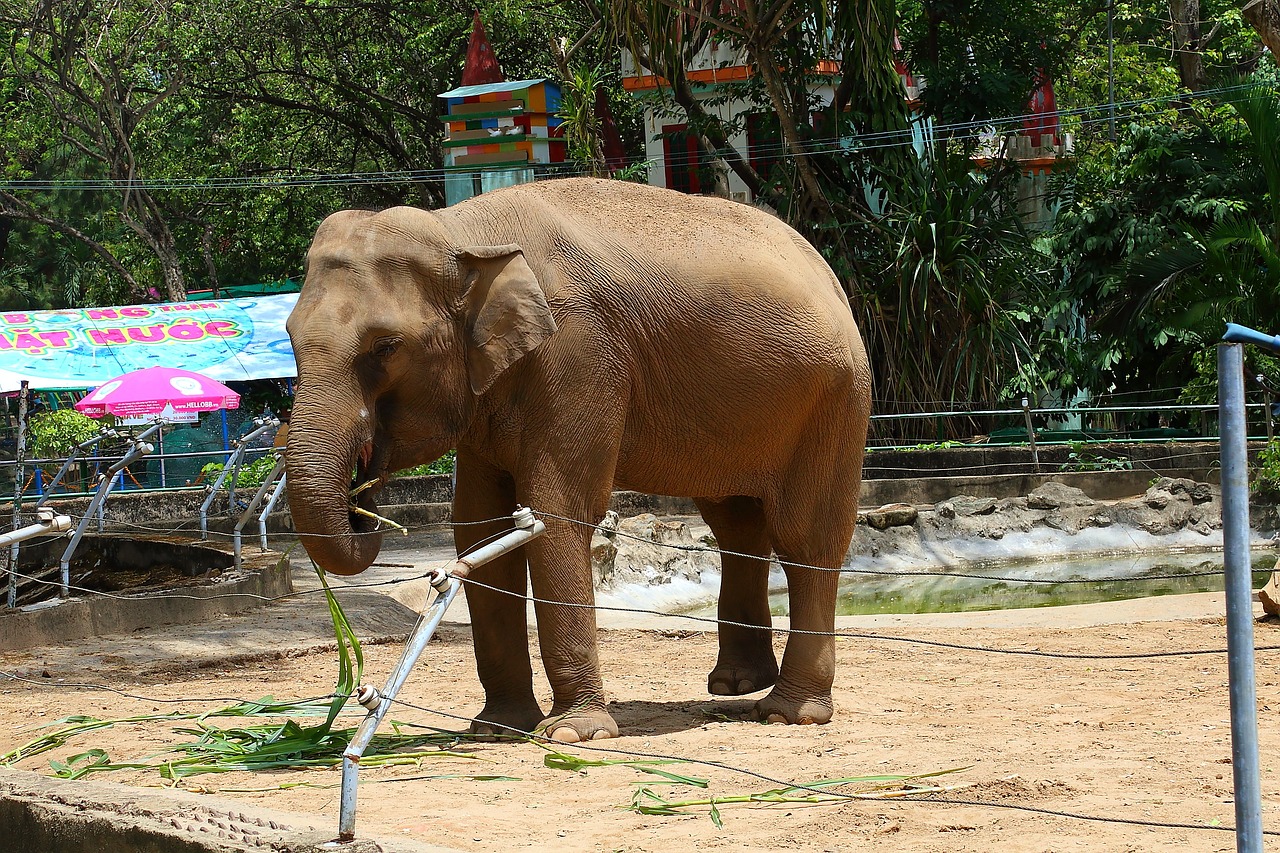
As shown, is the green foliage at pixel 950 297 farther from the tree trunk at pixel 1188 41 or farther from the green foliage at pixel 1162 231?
the tree trunk at pixel 1188 41

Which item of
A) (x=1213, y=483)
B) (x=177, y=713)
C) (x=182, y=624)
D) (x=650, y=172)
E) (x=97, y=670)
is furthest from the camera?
(x=650, y=172)

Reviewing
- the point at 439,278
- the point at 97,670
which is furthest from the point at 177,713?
the point at 439,278

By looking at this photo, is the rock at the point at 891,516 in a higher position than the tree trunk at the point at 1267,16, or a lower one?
lower

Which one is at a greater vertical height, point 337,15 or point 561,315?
point 337,15

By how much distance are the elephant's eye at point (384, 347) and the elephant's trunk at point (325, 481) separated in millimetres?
253

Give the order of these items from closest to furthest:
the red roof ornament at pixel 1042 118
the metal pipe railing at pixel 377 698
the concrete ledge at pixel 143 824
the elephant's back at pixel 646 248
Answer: the metal pipe railing at pixel 377 698
the concrete ledge at pixel 143 824
the elephant's back at pixel 646 248
the red roof ornament at pixel 1042 118

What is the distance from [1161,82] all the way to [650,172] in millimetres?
9075

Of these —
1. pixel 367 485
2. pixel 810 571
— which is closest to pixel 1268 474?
pixel 810 571

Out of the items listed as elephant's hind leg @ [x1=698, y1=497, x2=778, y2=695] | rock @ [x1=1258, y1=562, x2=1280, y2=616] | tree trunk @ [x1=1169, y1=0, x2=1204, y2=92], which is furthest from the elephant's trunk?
tree trunk @ [x1=1169, y1=0, x2=1204, y2=92]

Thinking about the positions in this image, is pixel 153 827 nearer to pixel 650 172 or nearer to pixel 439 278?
pixel 439 278

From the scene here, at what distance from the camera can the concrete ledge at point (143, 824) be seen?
4.03 metres

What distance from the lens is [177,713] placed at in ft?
23.3

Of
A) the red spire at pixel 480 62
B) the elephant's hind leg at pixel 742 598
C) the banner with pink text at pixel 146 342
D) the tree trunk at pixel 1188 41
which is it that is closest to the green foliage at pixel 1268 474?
the elephant's hind leg at pixel 742 598

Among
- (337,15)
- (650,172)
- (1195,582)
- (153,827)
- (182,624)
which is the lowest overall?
(1195,582)
